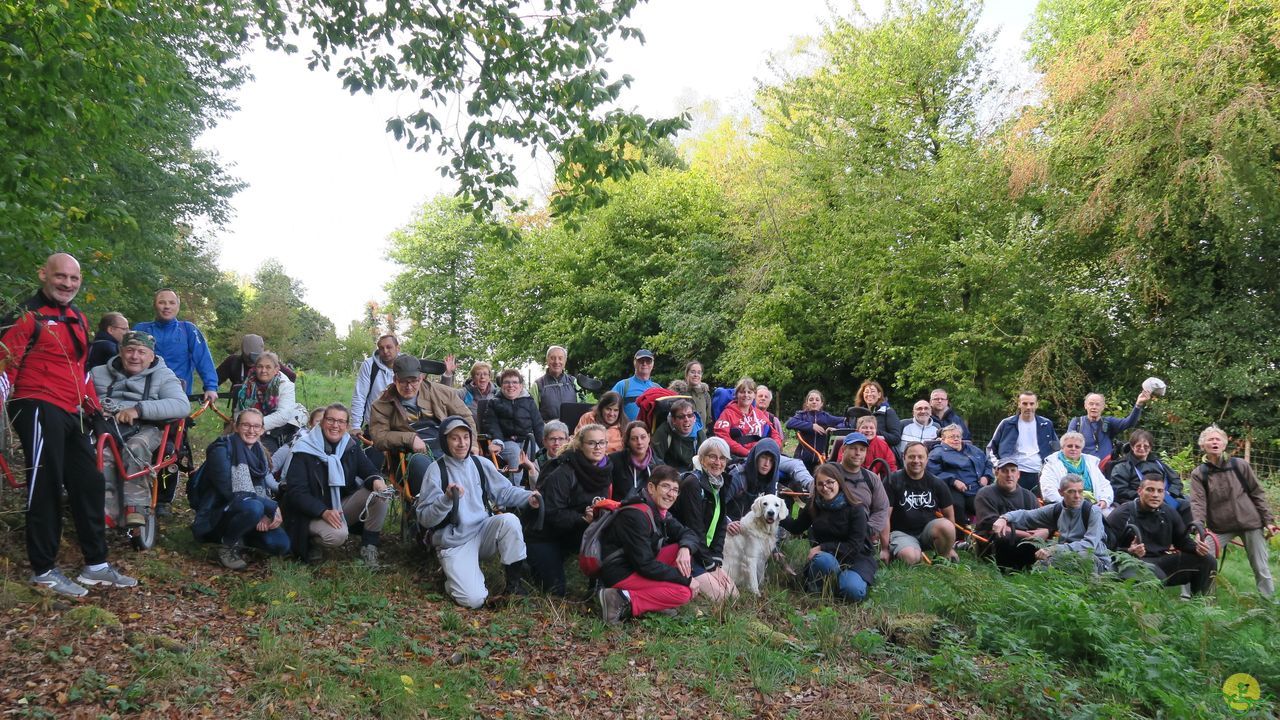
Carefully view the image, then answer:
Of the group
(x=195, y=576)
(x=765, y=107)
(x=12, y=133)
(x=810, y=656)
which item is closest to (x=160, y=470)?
(x=195, y=576)

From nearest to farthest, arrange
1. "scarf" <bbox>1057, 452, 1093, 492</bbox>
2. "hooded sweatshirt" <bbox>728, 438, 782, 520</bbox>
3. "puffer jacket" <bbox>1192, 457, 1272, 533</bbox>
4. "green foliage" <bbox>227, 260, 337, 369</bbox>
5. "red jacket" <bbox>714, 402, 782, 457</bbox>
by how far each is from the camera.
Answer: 1. "hooded sweatshirt" <bbox>728, 438, 782, 520</bbox>
2. "puffer jacket" <bbox>1192, 457, 1272, 533</bbox>
3. "scarf" <bbox>1057, 452, 1093, 492</bbox>
4. "red jacket" <bbox>714, 402, 782, 457</bbox>
5. "green foliage" <bbox>227, 260, 337, 369</bbox>

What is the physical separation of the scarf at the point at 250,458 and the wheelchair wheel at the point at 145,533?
65 centimetres

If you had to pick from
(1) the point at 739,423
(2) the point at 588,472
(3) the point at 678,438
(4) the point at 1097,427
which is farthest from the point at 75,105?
(4) the point at 1097,427

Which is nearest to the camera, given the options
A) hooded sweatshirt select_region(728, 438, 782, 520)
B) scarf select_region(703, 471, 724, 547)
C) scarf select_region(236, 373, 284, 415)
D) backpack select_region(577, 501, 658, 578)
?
backpack select_region(577, 501, 658, 578)

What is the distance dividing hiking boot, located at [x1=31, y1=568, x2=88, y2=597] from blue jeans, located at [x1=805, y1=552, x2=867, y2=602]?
504cm

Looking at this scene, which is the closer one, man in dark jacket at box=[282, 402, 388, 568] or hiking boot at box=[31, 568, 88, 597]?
hiking boot at box=[31, 568, 88, 597]

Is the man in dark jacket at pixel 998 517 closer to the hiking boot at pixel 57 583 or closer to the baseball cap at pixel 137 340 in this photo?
the hiking boot at pixel 57 583

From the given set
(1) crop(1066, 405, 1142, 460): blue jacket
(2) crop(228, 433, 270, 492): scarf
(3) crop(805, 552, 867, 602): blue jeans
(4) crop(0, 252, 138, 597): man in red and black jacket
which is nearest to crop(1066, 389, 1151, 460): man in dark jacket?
(1) crop(1066, 405, 1142, 460): blue jacket

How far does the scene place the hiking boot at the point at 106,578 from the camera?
16.7 ft

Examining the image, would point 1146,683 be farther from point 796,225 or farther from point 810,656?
point 796,225

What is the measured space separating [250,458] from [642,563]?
308 cm

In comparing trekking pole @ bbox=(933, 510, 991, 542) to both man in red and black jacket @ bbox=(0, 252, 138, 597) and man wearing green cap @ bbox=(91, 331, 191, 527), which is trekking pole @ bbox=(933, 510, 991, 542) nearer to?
man wearing green cap @ bbox=(91, 331, 191, 527)

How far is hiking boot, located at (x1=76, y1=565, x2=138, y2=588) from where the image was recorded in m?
5.08

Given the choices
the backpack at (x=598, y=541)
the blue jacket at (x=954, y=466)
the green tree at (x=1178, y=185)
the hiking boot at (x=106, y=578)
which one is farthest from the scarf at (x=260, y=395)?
the green tree at (x=1178, y=185)
